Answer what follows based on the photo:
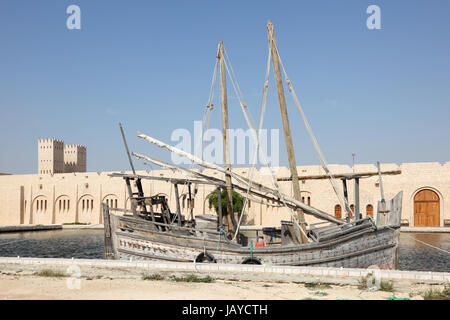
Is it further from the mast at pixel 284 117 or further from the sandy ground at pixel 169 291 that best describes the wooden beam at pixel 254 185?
the sandy ground at pixel 169 291

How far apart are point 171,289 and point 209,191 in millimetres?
27358

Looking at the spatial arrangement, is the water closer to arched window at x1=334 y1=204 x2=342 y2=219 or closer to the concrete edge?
arched window at x1=334 y1=204 x2=342 y2=219

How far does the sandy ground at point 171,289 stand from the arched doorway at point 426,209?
22.8 meters

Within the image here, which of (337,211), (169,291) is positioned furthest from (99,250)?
(337,211)

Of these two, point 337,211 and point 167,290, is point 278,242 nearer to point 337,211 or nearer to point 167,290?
point 167,290

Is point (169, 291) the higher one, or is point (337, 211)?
point (169, 291)

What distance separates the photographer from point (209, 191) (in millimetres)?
35094

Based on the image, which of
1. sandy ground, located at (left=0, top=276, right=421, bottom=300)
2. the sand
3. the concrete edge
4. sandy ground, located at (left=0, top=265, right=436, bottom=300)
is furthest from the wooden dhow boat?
sandy ground, located at (left=0, top=276, right=421, bottom=300)

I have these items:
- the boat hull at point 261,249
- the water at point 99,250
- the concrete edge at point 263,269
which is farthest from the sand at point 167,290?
the water at point 99,250

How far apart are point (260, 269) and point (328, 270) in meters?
1.51

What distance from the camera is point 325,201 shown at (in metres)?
31.0

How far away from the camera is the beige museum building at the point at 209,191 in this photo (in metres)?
28.6

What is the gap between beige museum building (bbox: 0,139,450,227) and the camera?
28.6 m
